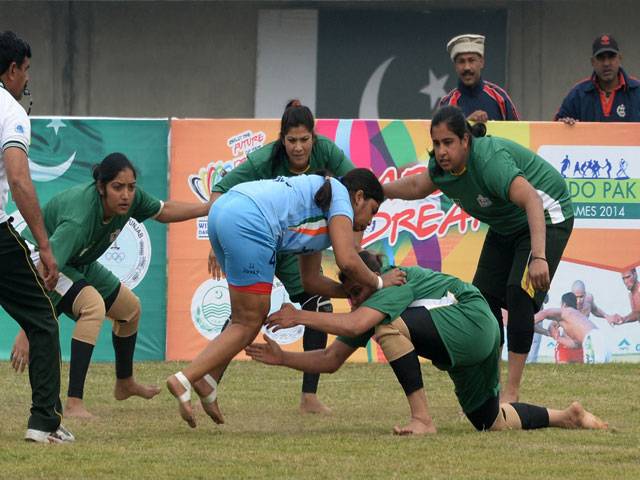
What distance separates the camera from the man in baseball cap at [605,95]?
10.9 metres

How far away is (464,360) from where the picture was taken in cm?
691

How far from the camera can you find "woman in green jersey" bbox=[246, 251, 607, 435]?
682 cm

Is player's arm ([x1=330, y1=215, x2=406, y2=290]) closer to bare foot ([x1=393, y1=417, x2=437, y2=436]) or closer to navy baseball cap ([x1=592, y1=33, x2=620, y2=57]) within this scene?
bare foot ([x1=393, y1=417, x2=437, y2=436])

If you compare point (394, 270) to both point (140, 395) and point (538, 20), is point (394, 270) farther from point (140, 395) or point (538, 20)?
point (538, 20)

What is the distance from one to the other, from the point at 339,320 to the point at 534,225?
50.5 inches

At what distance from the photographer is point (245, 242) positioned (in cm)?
682

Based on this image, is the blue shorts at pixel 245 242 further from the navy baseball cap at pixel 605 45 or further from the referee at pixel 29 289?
the navy baseball cap at pixel 605 45

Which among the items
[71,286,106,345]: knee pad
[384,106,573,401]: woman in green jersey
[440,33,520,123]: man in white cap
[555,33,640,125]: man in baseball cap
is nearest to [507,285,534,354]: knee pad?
[384,106,573,401]: woman in green jersey

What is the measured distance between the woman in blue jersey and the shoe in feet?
1.79

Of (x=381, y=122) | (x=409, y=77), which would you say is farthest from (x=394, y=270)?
(x=409, y=77)

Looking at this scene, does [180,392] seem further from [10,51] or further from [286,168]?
[286,168]

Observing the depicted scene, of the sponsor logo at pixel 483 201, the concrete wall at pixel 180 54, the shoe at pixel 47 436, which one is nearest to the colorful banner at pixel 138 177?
the sponsor logo at pixel 483 201

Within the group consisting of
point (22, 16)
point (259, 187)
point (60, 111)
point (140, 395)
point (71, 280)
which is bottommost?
point (140, 395)

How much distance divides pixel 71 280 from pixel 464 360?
249 cm
